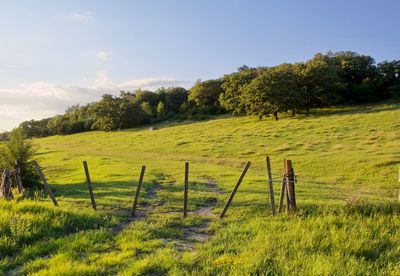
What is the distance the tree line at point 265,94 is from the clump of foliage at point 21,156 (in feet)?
159

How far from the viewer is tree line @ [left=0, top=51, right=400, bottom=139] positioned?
67.7 meters

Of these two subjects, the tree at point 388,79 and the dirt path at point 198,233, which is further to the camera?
the tree at point 388,79

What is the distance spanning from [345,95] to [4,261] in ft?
267

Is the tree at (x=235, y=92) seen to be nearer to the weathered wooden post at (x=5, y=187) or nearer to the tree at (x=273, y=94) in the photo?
the tree at (x=273, y=94)

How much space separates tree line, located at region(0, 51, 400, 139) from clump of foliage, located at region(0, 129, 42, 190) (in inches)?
1911

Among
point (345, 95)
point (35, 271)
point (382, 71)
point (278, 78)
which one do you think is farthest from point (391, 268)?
point (382, 71)

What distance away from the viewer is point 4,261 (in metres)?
8.45

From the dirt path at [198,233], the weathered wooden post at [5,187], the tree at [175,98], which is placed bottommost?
the dirt path at [198,233]

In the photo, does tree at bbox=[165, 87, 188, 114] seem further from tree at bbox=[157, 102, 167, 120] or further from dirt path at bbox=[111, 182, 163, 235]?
dirt path at bbox=[111, 182, 163, 235]

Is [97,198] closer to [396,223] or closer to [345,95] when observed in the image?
[396,223]

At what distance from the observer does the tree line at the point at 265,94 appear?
6769cm

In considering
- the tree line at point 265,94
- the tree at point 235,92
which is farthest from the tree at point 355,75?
the tree at point 235,92

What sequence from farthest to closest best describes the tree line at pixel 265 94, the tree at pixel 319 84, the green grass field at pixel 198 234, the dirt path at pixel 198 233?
the tree at pixel 319 84 < the tree line at pixel 265 94 < the dirt path at pixel 198 233 < the green grass field at pixel 198 234

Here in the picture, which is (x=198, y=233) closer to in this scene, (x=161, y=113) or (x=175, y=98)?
(x=161, y=113)
